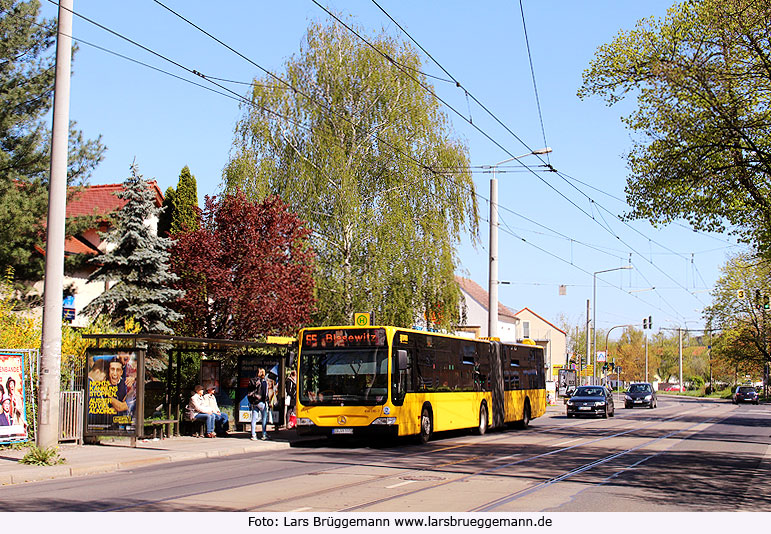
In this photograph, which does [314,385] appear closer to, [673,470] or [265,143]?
[673,470]

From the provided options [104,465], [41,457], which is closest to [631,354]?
[104,465]

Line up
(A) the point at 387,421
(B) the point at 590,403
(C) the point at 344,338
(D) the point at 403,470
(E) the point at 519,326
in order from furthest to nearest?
(E) the point at 519,326 → (B) the point at 590,403 → (C) the point at 344,338 → (A) the point at 387,421 → (D) the point at 403,470

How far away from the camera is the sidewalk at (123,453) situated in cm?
1482

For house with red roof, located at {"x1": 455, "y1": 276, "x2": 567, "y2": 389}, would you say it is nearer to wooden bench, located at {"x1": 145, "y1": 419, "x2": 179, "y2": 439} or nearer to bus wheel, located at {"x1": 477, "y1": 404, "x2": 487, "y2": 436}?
bus wheel, located at {"x1": 477, "y1": 404, "x2": 487, "y2": 436}

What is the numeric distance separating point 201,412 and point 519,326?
78.1m

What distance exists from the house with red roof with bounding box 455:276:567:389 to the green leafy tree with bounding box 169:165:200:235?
44282 mm

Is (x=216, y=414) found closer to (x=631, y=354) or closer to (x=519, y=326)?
(x=519, y=326)

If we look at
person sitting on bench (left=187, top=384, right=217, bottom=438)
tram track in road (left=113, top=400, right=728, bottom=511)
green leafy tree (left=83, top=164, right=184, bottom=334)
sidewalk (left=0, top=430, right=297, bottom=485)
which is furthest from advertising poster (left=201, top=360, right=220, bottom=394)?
tram track in road (left=113, top=400, right=728, bottom=511)

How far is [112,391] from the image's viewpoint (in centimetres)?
1984

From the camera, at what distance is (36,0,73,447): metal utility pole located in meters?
16.3

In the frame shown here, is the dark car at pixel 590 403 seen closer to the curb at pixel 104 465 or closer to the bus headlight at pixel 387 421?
the bus headlight at pixel 387 421

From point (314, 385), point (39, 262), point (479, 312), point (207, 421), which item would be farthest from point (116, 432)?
point (479, 312)

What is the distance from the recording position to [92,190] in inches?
1658
